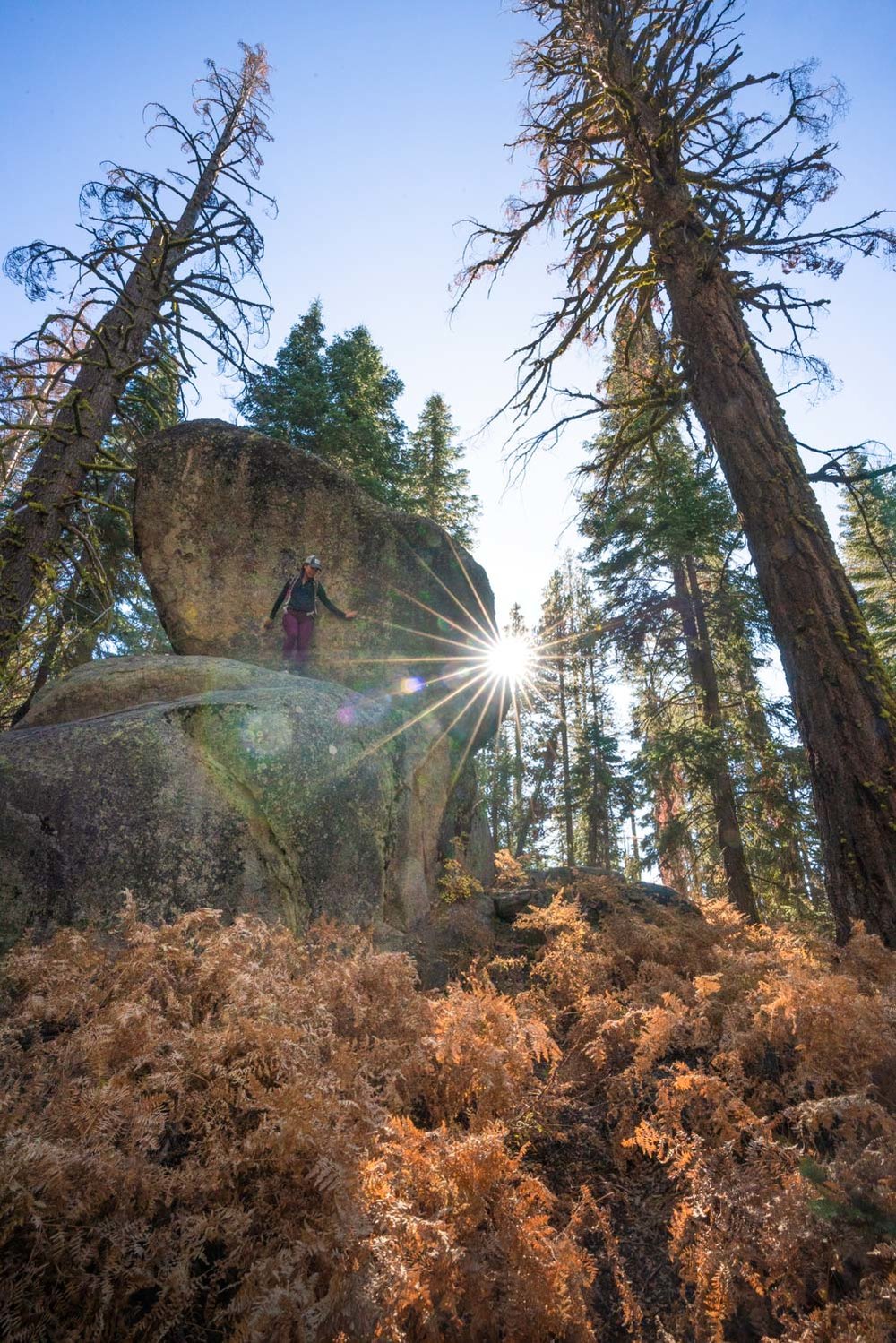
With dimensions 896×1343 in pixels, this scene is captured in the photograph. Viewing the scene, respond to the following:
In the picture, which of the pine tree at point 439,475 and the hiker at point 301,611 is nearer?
the hiker at point 301,611

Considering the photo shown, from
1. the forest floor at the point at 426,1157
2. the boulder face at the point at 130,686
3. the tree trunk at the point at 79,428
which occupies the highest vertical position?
the tree trunk at the point at 79,428

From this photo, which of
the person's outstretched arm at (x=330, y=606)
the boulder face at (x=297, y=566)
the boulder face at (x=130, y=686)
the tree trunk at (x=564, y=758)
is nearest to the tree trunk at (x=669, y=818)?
the boulder face at (x=297, y=566)

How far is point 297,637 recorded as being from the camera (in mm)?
10922

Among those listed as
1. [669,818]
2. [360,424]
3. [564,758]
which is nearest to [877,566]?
[564,758]

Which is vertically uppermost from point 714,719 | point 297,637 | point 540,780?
point 540,780

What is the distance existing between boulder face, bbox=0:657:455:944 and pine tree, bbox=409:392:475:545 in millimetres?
16032

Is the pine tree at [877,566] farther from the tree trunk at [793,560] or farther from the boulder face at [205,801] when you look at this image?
the boulder face at [205,801]

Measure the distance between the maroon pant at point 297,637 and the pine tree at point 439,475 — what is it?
12.6m

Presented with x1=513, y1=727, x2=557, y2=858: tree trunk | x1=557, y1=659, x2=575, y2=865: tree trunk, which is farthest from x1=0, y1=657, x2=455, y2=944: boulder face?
x1=513, y1=727, x2=557, y2=858: tree trunk

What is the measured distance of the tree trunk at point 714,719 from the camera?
12352 mm

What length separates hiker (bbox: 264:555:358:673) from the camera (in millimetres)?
10648

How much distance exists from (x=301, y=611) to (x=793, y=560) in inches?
313

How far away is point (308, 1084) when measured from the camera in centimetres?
249

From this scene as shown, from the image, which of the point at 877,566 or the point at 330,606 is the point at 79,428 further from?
the point at 877,566
